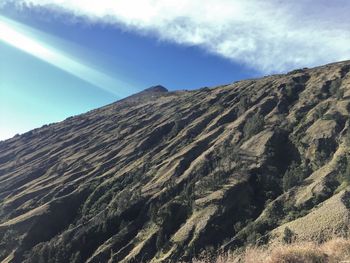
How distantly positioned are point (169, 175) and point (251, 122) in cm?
2911

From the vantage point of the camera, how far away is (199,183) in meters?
99.8

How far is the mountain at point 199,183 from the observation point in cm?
8006

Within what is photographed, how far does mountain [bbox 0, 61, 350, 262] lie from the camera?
8006cm

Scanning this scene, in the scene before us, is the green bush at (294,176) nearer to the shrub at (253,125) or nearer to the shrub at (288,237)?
the shrub at (288,237)

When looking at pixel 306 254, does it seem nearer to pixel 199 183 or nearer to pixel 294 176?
pixel 294 176

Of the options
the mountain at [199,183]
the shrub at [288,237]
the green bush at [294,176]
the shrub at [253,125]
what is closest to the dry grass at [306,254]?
the shrub at [288,237]

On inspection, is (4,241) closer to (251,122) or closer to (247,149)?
(247,149)

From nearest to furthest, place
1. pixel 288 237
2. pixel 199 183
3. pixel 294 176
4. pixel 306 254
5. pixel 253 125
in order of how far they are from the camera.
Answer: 1. pixel 306 254
2. pixel 288 237
3. pixel 294 176
4. pixel 199 183
5. pixel 253 125

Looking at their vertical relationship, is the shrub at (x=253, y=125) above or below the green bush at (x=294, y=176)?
above

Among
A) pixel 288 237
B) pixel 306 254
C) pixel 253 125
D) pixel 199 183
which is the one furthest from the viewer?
pixel 253 125

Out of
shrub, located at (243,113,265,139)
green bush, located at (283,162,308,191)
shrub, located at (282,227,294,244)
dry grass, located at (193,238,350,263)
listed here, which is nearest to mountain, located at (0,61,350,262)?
green bush, located at (283,162,308,191)

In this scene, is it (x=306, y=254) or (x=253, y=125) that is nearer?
(x=306, y=254)

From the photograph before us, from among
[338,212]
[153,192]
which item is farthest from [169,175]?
[338,212]

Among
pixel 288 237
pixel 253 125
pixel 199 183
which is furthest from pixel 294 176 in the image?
pixel 288 237
